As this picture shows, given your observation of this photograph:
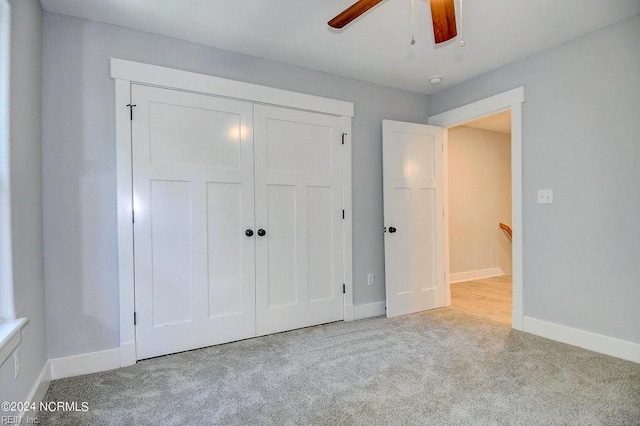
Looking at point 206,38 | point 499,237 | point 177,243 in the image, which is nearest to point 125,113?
point 206,38

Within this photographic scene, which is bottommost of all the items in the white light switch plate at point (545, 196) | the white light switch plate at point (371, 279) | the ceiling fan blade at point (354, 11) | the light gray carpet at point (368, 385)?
the light gray carpet at point (368, 385)

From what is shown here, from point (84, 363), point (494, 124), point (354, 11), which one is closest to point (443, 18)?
point (354, 11)

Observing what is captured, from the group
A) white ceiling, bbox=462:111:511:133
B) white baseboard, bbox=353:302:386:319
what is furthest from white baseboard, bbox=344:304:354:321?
white ceiling, bbox=462:111:511:133

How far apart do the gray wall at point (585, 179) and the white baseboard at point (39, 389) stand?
3.47m

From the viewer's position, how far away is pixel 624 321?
2.38m

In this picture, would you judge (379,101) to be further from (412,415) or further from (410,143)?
(412,415)

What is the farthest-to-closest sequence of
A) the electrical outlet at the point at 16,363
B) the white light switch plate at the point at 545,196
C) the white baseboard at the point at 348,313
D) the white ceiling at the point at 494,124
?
the white ceiling at the point at 494,124
the white baseboard at the point at 348,313
the white light switch plate at the point at 545,196
the electrical outlet at the point at 16,363

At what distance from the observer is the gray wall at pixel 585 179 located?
2.35 metres

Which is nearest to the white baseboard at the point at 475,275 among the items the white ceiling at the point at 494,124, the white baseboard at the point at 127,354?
the white ceiling at the point at 494,124

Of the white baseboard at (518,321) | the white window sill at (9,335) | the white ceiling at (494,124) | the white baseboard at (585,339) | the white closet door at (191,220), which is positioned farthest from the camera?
the white ceiling at (494,124)

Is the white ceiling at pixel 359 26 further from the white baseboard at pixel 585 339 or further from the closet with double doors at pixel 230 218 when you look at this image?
the white baseboard at pixel 585 339

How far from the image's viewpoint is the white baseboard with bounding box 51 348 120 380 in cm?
216

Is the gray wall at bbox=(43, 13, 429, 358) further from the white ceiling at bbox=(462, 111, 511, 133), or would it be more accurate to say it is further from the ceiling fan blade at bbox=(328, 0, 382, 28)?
the white ceiling at bbox=(462, 111, 511, 133)

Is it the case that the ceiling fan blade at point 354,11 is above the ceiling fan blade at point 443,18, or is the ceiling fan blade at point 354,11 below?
above
